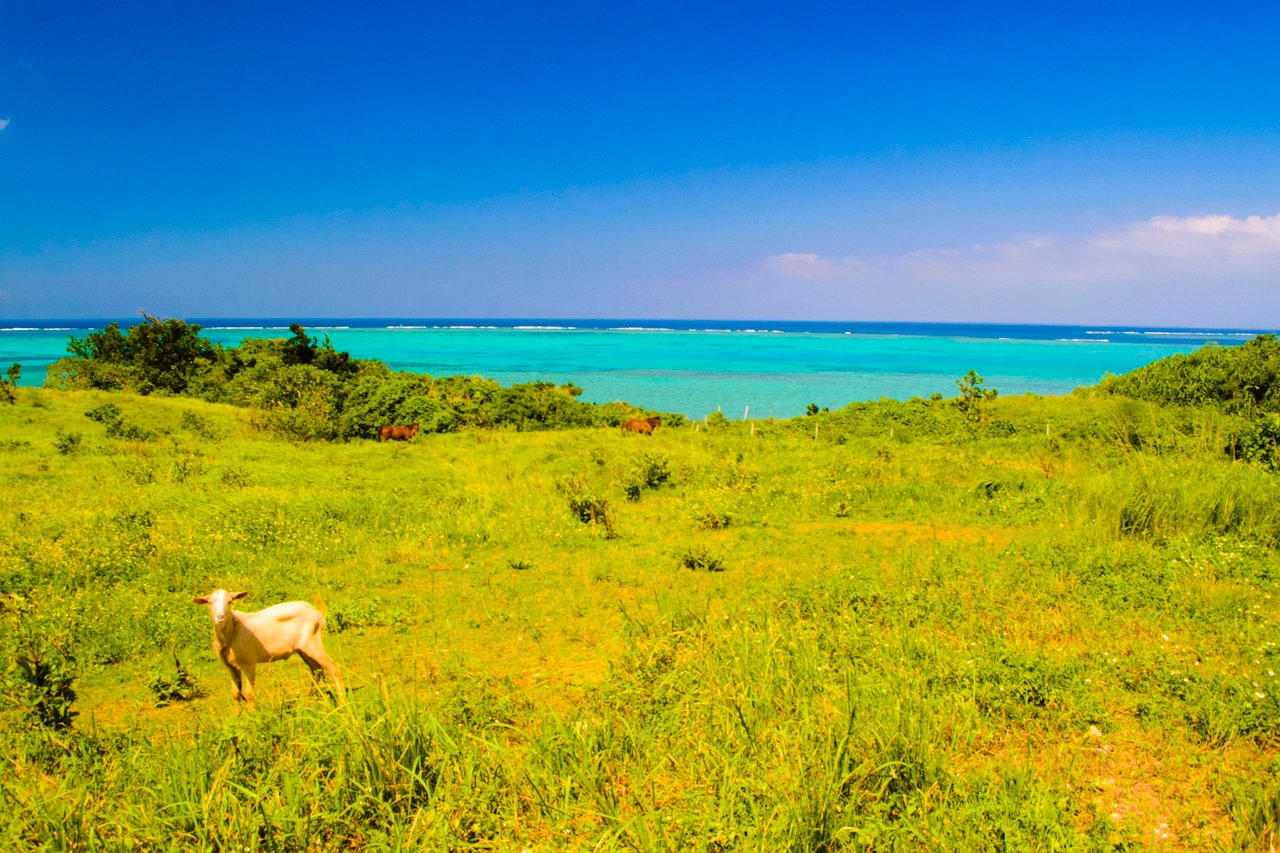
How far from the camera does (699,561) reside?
9.37 m

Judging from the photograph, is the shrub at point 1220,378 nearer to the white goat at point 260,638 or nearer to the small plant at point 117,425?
the white goat at point 260,638

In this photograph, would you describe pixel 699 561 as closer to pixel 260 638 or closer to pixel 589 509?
pixel 589 509

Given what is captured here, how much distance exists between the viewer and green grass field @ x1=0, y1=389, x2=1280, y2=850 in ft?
11.6

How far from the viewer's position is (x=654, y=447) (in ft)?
60.7

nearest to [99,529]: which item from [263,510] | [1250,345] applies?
[263,510]

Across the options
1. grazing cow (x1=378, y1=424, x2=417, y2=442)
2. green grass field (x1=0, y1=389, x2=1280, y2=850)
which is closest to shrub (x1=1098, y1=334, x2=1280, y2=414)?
green grass field (x1=0, y1=389, x2=1280, y2=850)

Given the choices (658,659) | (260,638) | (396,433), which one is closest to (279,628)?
(260,638)

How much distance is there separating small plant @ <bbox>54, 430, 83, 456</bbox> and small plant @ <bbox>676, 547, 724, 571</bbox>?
48.2 feet

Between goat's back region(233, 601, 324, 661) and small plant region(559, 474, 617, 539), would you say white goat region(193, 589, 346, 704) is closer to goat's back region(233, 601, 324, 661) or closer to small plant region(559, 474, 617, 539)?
goat's back region(233, 601, 324, 661)

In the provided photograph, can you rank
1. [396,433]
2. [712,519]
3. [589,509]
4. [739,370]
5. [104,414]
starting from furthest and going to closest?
[739,370] → [396,433] → [104,414] → [589,509] → [712,519]

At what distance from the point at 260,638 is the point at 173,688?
1074 millimetres

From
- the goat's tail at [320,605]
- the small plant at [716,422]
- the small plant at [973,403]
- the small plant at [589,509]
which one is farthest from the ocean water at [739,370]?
the goat's tail at [320,605]

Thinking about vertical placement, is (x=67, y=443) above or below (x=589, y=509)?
above

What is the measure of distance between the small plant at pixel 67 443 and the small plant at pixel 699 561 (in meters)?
14.7
